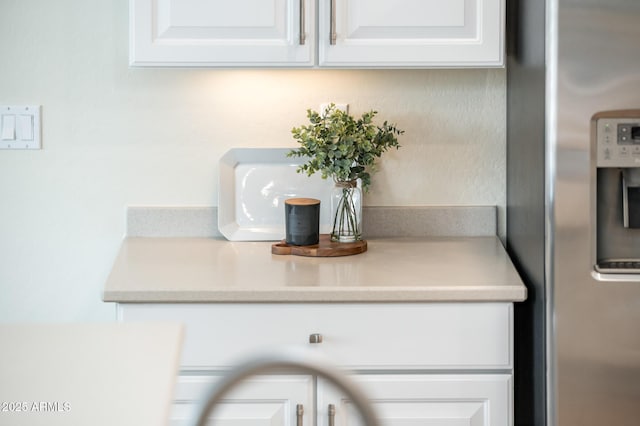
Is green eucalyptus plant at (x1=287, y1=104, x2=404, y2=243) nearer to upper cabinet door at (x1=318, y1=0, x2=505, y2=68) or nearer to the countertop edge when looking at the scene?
upper cabinet door at (x1=318, y1=0, x2=505, y2=68)

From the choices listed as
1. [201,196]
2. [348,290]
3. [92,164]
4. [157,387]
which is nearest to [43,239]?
[92,164]

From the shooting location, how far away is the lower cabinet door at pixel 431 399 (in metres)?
2.15

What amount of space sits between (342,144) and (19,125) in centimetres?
Result: 88

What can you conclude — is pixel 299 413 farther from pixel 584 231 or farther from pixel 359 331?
pixel 584 231

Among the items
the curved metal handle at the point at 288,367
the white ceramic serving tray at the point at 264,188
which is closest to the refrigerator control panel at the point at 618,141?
the white ceramic serving tray at the point at 264,188

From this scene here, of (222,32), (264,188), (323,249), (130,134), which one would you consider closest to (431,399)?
(323,249)

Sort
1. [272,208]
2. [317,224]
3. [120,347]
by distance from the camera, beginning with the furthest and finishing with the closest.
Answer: [272,208] → [317,224] → [120,347]

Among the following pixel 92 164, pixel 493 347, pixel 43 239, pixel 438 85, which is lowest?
pixel 493 347

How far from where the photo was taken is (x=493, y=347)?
7.02ft

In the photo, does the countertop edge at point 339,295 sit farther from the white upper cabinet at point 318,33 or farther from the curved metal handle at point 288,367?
the curved metal handle at point 288,367

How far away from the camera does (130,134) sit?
8.72 feet

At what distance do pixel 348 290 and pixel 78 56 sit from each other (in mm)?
1045

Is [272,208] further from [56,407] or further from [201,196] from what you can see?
[56,407]

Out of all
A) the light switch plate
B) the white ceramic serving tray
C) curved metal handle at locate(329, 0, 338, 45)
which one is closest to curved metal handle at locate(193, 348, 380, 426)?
curved metal handle at locate(329, 0, 338, 45)
